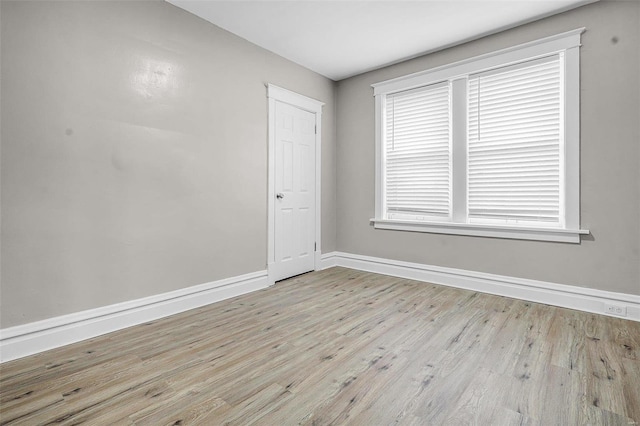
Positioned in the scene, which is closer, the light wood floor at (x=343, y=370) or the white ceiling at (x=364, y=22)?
the light wood floor at (x=343, y=370)

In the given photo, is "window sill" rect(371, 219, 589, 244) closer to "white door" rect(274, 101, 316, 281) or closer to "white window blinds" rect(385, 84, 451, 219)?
"white window blinds" rect(385, 84, 451, 219)

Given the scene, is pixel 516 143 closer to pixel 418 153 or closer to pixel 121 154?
pixel 418 153

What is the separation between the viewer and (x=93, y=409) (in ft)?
5.27

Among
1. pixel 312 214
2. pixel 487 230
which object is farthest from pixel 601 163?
pixel 312 214

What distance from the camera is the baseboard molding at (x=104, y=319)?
6.96 ft

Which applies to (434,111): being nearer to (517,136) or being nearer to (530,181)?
(517,136)

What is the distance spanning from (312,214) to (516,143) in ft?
8.33

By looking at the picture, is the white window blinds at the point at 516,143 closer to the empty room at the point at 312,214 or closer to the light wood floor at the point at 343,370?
the empty room at the point at 312,214

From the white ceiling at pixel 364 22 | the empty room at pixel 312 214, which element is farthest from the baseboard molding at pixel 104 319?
the white ceiling at pixel 364 22

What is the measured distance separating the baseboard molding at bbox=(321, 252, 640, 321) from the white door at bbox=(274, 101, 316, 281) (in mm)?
555

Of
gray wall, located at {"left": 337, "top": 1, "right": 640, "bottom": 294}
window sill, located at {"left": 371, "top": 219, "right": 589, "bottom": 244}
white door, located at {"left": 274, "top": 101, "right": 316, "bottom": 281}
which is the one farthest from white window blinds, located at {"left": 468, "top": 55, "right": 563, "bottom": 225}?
white door, located at {"left": 274, "top": 101, "right": 316, "bottom": 281}

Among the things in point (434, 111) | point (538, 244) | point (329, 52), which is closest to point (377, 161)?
point (434, 111)

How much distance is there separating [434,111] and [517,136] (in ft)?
3.24

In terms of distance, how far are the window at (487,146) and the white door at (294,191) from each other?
0.94 metres
